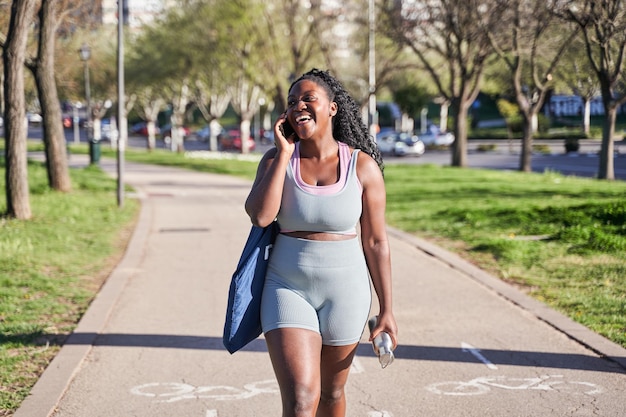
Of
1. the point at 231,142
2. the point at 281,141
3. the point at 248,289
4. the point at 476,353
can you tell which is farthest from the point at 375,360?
the point at 231,142

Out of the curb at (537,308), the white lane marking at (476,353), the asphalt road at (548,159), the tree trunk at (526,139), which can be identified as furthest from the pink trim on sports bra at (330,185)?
the tree trunk at (526,139)

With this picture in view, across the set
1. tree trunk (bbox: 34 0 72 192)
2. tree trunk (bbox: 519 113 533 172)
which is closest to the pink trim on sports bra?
tree trunk (bbox: 34 0 72 192)

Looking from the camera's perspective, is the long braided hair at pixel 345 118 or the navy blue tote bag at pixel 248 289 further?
the long braided hair at pixel 345 118

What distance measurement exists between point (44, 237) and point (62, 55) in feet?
76.2

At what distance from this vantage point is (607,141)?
938 inches

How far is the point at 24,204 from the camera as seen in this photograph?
14688 mm

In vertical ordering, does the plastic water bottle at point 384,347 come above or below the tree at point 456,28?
below

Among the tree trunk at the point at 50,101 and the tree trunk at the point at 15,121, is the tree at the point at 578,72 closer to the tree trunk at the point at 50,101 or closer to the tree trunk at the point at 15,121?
the tree trunk at the point at 50,101

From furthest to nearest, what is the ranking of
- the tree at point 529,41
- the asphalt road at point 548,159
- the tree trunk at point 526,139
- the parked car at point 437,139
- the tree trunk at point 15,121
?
1. the parked car at point 437,139
2. the asphalt road at point 548,159
3. the tree trunk at point 526,139
4. the tree at point 529,41
5. the tree trunk at point 15,121

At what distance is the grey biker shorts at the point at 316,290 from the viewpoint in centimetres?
375

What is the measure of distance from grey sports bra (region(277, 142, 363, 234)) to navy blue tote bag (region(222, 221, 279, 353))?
12 centimetres

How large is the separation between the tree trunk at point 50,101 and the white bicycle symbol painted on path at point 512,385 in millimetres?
13820

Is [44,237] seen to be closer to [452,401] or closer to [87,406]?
[87,406]

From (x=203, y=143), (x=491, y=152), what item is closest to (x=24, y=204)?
(x=491, y=152)
